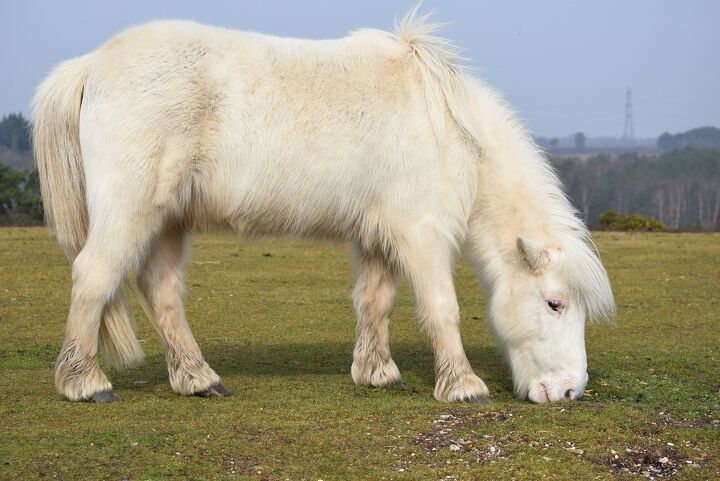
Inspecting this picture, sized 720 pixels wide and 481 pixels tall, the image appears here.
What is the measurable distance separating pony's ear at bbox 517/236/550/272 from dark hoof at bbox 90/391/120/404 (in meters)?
3.21

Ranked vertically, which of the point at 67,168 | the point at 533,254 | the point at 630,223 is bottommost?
the point at 630,223

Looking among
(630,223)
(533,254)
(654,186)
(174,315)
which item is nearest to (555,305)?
(533,254)

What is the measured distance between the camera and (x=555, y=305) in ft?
24.6

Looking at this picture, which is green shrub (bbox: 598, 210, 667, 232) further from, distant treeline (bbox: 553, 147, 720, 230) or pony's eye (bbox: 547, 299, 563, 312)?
distant treeline (bbox: 553, 147, 720, 230)

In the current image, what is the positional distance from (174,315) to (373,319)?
1623 mm

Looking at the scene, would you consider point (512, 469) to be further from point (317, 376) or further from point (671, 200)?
point (671, 200)

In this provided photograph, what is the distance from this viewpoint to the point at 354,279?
838 centimetres

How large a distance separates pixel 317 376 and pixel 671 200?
62699 mm

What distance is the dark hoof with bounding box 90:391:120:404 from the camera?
705 cm

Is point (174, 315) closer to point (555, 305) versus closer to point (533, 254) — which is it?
point (533, 254)

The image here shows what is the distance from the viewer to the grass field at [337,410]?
556cm

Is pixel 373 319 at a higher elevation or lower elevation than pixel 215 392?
higher

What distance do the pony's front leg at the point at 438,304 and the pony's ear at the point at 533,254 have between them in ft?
1.86

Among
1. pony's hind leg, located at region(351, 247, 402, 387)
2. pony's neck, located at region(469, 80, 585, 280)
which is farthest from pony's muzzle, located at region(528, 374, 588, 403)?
pony's hind leg, located at region(351, 247, 402, 387)
